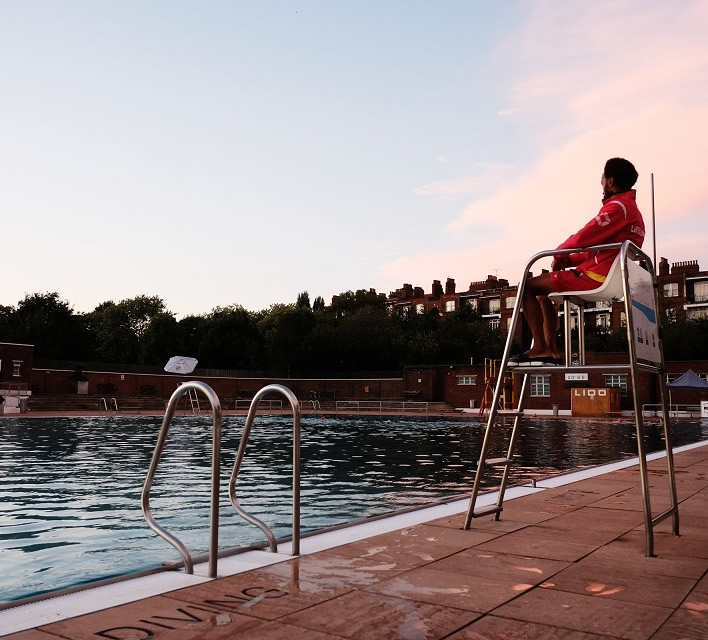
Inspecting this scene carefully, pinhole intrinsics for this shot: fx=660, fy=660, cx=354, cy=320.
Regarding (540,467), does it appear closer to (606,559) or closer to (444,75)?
(606,559)

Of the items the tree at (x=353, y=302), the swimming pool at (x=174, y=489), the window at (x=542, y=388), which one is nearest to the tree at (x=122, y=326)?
the tree at (x=353, y=302)

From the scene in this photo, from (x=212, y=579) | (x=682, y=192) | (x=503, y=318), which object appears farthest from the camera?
(x=503, y=318)

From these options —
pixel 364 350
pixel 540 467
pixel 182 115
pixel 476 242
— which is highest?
pixel 182 115

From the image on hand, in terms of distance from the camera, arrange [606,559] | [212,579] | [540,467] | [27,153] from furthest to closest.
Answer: [27,153], [540,467], [606,559], [212,579]

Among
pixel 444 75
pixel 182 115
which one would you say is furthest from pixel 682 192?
pixel 182 115

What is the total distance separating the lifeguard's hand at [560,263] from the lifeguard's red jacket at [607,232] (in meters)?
0.20

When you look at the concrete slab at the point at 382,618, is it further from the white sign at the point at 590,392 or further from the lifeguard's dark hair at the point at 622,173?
the white sign at the point at 590,392

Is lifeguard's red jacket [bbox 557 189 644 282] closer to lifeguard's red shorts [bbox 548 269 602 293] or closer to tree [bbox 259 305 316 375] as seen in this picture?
lifeguard's red shorts [bbox 548 269 602 293]

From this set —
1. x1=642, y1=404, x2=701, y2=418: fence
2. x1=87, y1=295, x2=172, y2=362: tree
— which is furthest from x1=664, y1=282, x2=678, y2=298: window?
x1=87, y1=295, x2=172, y2=362: tree

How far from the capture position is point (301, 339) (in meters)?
64.9

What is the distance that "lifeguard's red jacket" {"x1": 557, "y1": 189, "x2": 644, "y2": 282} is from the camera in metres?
4.25

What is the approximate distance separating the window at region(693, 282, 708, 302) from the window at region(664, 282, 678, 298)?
179 cm

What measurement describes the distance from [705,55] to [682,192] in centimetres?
605

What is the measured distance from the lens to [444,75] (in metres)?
19.8
